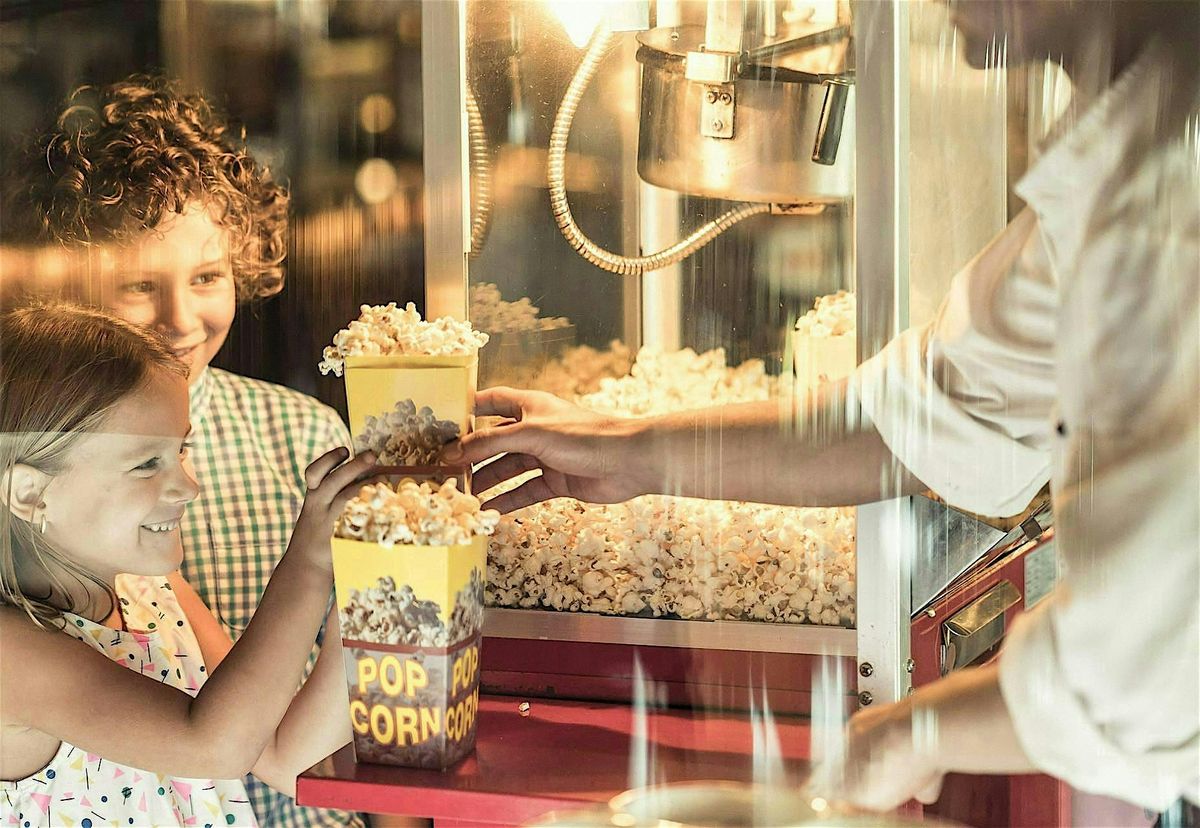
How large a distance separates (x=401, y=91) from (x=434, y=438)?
0.28 metres

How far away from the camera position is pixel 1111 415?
2.33 feet

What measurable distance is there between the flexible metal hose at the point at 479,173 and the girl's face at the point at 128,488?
28cm

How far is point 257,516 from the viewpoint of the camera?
0.91 metres

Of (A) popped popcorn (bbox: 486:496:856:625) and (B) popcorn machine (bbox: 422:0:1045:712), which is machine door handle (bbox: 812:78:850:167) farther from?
(A) popped popcorn (bbox: 486:496:856:625)

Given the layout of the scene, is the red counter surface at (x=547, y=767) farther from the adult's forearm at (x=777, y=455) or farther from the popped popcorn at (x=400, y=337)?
the popped popcorn at (x=400, y=337)

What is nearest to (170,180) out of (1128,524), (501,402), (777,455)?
(501,402)

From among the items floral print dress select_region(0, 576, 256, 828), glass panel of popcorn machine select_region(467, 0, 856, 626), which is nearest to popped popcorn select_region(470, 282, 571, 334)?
glass panel of popcorn machine select_region(467, 0, 856, 626)

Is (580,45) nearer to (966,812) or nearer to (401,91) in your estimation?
(401,91)

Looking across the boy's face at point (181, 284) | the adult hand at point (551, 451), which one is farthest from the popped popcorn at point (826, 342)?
the boy's face at point (181, 284)

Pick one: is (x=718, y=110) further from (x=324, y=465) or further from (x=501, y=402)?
(x=324, y=465)

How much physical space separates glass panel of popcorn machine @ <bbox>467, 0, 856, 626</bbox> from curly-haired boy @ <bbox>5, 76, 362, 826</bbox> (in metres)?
0.19

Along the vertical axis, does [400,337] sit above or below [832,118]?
below

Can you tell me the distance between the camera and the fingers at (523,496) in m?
0.84

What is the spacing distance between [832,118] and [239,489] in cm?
55
